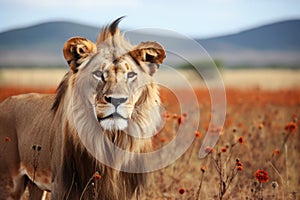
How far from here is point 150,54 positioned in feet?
13.6

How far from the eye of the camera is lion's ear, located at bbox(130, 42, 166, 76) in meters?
4.09

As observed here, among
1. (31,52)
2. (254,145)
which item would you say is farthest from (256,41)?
(254,145)

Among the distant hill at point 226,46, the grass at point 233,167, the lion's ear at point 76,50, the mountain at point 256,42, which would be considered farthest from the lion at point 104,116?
the mountain at point 256,42

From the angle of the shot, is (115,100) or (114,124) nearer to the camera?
(115,100)

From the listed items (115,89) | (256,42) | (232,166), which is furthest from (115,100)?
(256,42)

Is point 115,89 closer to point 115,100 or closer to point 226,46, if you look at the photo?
point 115,100

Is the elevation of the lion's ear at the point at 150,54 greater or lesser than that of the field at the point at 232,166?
greater

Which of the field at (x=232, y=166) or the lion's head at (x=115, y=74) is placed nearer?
the lion's head at (x=115, y=74)

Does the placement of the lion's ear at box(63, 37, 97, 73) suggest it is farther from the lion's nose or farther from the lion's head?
the lion's nose

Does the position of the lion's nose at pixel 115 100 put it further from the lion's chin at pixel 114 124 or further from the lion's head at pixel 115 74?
the lion's chin at pixel 114 124

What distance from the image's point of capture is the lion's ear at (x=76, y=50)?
13.2 feet

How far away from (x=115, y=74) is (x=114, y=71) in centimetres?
3

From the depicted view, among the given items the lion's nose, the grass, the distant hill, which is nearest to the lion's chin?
the lion's nose

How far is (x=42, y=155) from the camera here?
4668mm
